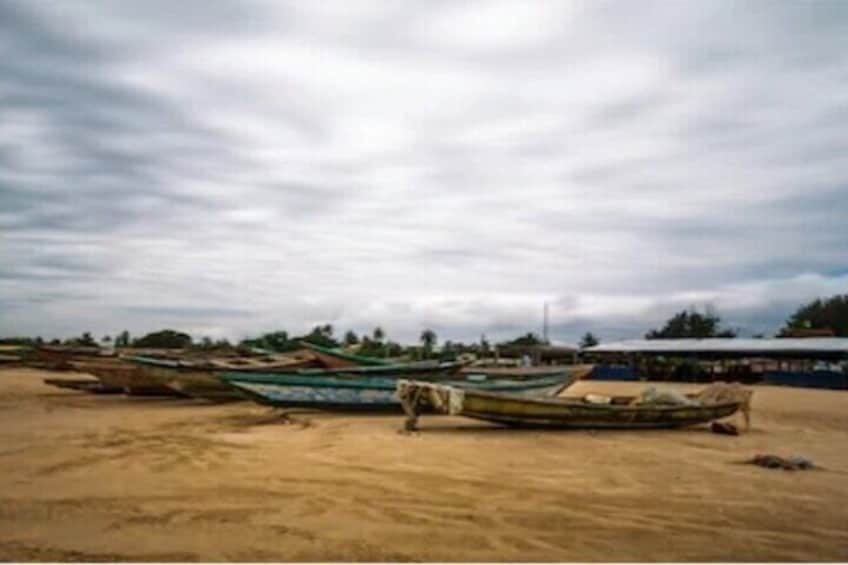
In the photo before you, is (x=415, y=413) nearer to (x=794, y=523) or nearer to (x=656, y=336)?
(x=794, y=523)

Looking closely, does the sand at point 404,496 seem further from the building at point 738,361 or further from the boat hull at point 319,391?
the building at point 738,361

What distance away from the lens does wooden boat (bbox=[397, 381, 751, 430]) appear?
12.3m

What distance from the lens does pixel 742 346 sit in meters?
41.1

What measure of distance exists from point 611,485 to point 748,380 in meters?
31.4

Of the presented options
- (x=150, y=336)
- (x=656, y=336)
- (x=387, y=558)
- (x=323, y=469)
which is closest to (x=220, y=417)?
(x=323, y=469)

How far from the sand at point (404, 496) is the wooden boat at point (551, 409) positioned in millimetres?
391

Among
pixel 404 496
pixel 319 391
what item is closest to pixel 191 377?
pixel 319 391

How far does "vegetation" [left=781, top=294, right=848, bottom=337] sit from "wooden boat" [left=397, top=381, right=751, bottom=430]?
55.6 meters

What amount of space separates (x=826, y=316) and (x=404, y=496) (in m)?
70.8

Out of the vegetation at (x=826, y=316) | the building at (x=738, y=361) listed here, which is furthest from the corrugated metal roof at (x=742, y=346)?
the vegetation at (x=826, y=316)

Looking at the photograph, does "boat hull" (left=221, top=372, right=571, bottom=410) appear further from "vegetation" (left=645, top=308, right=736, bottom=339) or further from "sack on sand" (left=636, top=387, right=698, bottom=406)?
"vegetation" (left=645, top=308, right=736, bottom=339)

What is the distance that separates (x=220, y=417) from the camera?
14.6 metres

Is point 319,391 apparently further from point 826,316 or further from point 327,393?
point 826,316

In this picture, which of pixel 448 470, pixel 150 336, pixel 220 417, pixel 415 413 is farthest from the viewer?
pixel 150 336
